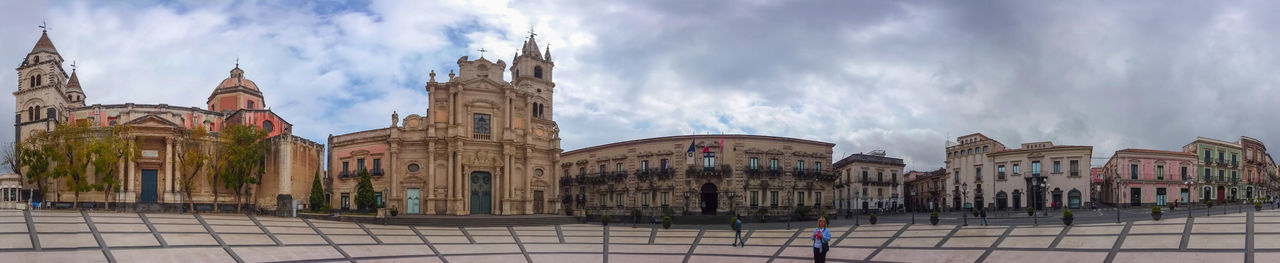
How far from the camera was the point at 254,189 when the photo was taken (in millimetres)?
49031

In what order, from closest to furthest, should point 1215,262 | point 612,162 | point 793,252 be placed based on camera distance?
point 1215,262 < point 793,252 < point 612,162

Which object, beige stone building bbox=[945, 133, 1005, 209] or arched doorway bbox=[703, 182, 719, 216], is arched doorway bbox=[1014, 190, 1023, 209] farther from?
arched doorway bbox=[703, 182, 719, 216]

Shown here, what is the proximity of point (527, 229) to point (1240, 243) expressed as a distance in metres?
28.9

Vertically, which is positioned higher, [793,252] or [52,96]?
[52,96]

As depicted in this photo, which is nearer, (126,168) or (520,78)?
(126,168)

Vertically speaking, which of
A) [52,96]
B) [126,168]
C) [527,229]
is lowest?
[527,229]

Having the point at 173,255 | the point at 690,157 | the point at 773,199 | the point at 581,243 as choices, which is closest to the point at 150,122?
the point at 173,255

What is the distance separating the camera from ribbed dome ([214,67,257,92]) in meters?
62.8

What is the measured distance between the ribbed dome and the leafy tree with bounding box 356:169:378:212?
26.2 meters

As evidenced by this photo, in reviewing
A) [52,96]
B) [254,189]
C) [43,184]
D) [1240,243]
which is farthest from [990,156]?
[52,96]

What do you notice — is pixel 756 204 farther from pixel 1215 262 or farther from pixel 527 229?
pixel 1215 262

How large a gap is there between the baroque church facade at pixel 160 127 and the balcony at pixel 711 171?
84.4 ft

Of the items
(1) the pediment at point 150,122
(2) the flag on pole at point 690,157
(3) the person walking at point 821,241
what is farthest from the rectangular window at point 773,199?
(1) the pediment at point 150,122

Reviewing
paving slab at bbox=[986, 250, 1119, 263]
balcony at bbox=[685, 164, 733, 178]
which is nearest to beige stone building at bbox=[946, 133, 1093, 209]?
balcony at bbox=[685, 164, 733, 178]
